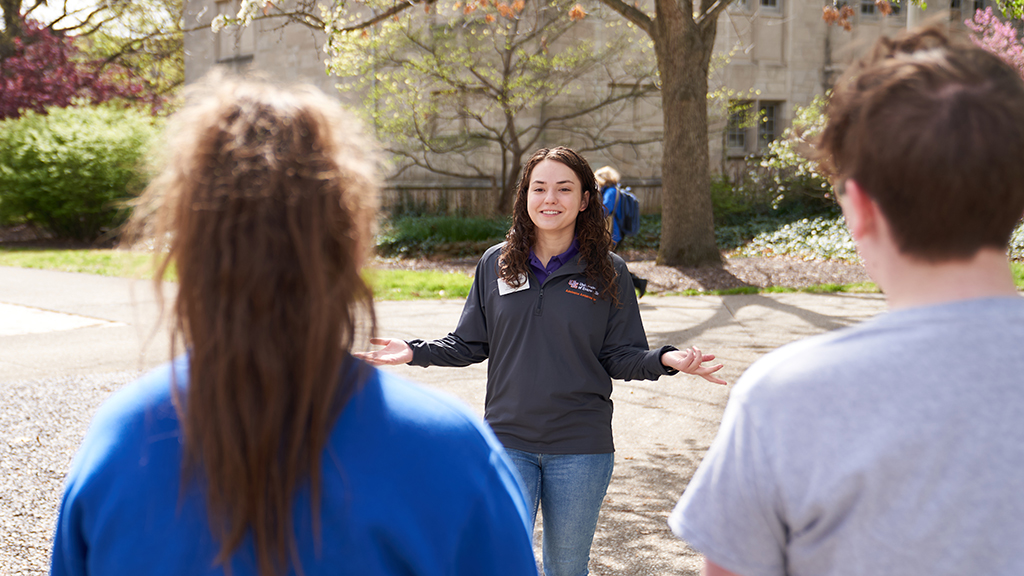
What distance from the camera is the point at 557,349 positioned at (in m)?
2.89

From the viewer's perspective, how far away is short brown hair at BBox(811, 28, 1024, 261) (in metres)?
1.08

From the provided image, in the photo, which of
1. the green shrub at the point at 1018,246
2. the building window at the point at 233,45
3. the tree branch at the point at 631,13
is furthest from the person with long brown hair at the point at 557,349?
the building window at the point at 233,45

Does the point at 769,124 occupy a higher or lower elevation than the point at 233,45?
lower

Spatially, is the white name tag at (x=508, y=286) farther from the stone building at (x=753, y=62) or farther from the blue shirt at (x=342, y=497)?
the stone building at (x=753, y=62)

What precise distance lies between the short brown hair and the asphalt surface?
1012 millimetres

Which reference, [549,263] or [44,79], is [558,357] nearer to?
[549,263]

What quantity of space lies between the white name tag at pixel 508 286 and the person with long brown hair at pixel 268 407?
183cm

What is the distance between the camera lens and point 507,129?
20.0 meters

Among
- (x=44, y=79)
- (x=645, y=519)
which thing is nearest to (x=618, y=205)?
(x=645, y=519)

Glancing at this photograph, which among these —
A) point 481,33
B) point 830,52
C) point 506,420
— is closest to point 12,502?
point 506,420

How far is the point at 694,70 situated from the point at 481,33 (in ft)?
24.6

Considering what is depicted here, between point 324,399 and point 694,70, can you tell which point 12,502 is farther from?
point 694,70

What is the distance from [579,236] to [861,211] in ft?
6.43

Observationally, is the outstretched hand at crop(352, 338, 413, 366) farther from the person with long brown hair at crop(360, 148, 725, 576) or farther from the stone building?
the stone building
